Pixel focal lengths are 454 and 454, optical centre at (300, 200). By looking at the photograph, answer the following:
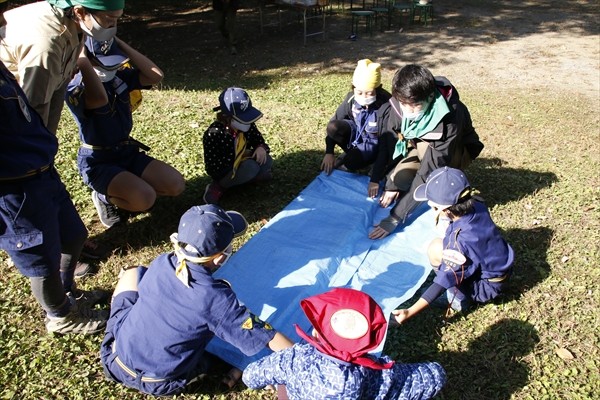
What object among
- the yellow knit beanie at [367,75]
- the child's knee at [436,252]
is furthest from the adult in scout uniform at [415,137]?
the child's knee at [436,252]

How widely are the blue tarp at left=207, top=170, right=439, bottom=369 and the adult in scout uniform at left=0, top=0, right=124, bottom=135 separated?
1.60m

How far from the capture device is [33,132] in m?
2.18

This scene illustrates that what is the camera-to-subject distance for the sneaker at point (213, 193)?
13.0 ft

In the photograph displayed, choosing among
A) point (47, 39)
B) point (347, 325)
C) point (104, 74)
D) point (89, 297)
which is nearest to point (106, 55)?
point (104, 74)

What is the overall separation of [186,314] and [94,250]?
1.62m

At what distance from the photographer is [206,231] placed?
2.05 m

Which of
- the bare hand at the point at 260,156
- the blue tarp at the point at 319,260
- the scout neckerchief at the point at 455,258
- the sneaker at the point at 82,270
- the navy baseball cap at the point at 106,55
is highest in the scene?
the navy baseball cap at the point at 106,55

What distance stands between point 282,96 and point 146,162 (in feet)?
12.6

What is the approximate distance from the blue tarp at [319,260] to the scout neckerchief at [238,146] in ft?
1.92

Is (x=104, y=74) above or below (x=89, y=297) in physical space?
above

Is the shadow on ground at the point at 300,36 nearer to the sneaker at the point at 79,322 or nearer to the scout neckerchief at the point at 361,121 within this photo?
the scout neckerchief at the point at 361,121

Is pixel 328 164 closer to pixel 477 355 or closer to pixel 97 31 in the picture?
pixel 477 355

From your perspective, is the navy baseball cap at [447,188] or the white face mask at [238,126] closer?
the navy baseball cap at [447,188]

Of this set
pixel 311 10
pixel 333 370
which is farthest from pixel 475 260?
pixel 311 10
